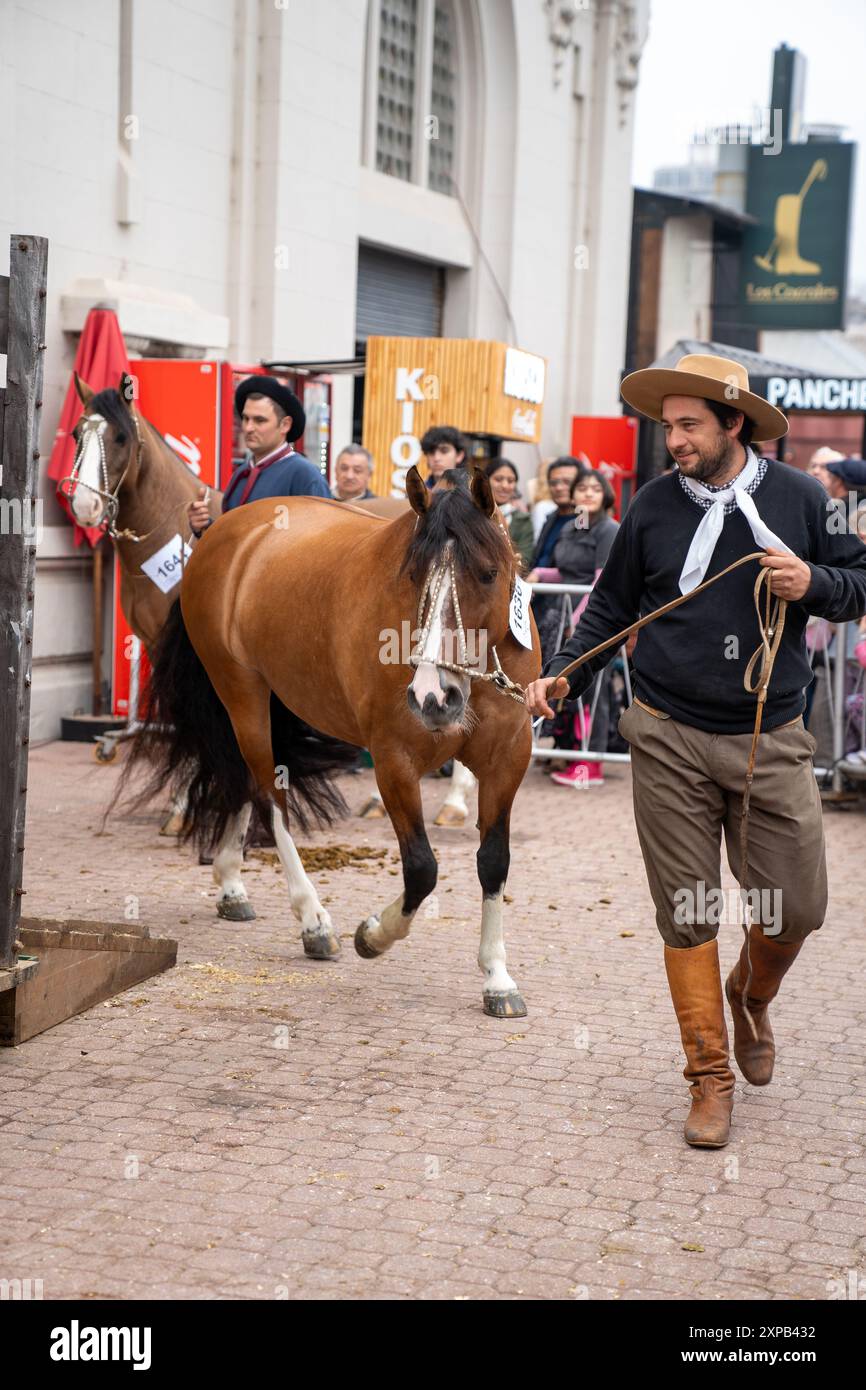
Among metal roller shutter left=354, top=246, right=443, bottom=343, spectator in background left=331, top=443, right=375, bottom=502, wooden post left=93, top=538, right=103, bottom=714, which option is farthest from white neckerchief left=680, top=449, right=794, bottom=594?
metal roller shutter left=354, top=246, right=443, bottom=343

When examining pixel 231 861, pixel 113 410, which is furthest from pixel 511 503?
pixel 231 861

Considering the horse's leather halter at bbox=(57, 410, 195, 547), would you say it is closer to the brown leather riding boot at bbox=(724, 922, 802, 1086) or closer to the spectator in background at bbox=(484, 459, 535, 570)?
the spectator in background at bbox=(484, 459, 535, 570)

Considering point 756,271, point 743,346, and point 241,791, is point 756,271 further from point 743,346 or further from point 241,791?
point 241,791

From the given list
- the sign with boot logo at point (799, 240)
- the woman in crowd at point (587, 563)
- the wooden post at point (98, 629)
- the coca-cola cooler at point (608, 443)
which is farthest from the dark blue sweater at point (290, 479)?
the sign with boot logo at point (799, 240)

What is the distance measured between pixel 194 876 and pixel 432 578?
10.7 ft

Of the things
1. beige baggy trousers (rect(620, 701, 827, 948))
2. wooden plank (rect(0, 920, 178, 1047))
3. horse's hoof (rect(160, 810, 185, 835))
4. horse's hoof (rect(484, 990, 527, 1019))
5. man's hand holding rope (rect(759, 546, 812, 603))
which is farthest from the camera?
horse's hoof (rect(160, 810, 185, 835))

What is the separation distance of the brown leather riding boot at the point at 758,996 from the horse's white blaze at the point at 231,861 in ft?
9.19

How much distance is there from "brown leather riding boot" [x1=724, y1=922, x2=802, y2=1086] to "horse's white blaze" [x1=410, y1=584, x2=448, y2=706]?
124cm

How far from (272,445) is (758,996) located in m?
3.95

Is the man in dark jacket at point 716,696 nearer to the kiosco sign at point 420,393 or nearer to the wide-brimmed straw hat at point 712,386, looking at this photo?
the wide-brimmed straw hat at point 712,386

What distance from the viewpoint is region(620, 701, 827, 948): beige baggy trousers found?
4699mm

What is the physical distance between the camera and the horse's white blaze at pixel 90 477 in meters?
9.13

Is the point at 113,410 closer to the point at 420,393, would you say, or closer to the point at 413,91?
the point at 420,393

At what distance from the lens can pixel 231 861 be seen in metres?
7.22
